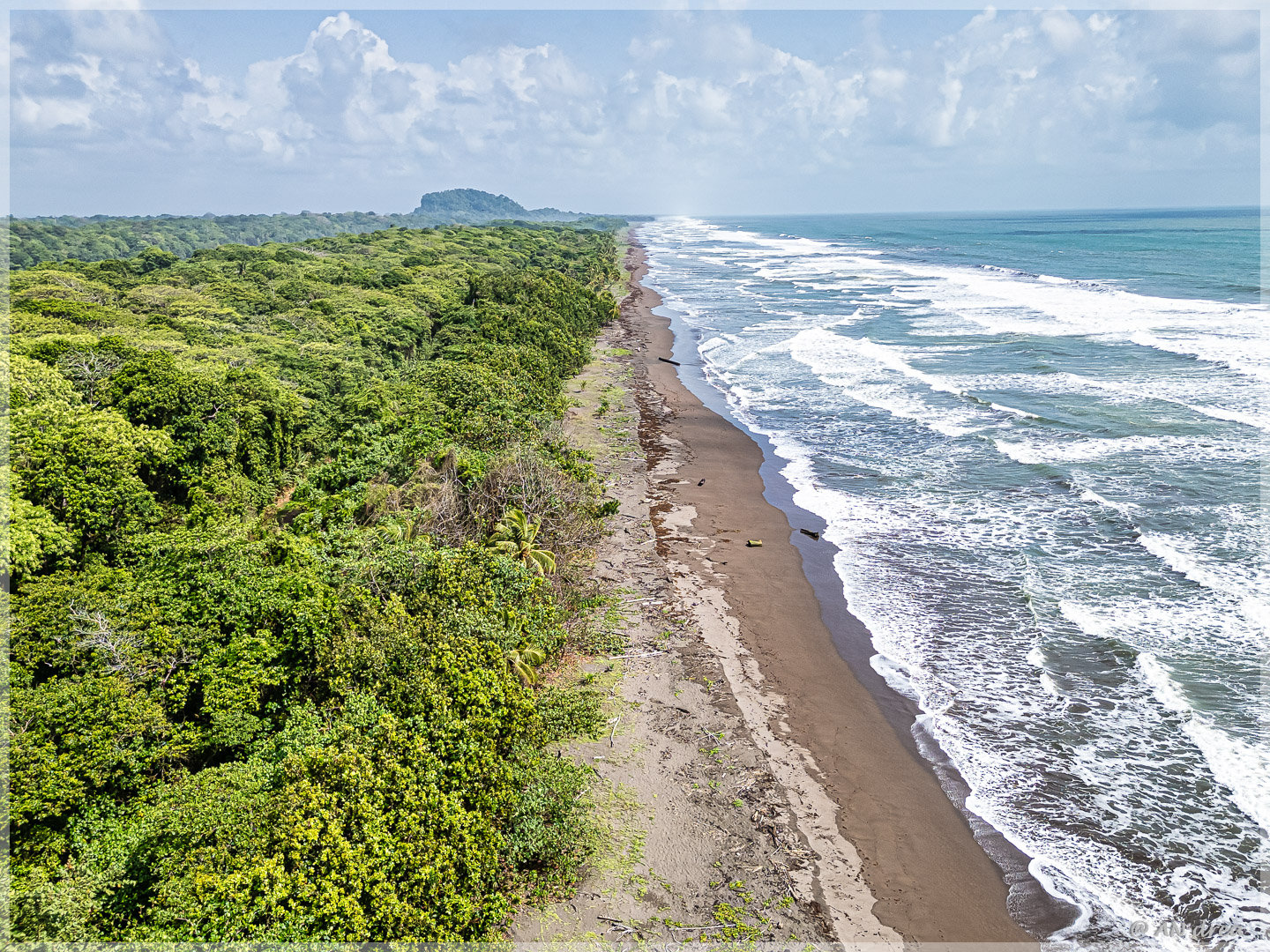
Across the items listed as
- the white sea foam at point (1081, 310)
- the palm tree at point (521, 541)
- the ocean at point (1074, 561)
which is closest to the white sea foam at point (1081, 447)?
the ocean at point (1074, 561)

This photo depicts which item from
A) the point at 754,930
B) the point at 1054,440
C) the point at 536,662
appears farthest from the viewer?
the point at 1054,440

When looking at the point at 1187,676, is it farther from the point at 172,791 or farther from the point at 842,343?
the point at 842,343

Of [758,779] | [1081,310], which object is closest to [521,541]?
[758,779]

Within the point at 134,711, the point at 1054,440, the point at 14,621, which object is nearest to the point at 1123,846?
the point at 134,711

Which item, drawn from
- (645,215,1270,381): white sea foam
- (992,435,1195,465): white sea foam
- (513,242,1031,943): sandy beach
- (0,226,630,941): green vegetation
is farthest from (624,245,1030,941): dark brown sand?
(645,215,1270,381): white sea foam

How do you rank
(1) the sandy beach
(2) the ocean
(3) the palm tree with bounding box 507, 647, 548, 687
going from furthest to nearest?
(3) the palm tree with bounding box 507, 647, 548, 687
(2) the ocean
(1) the sandy beach

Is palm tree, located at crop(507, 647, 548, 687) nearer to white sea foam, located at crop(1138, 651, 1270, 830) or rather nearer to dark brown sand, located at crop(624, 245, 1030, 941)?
dark brown sand, located at crop(624, 245, 1030, 941)

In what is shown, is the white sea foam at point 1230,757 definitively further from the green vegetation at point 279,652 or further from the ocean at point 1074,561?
the green vegetation at point 279,652
